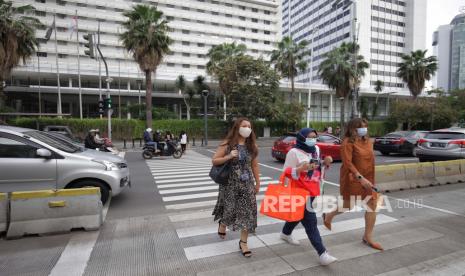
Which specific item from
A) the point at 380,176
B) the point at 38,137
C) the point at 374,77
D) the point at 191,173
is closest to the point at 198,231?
the point at 38,137

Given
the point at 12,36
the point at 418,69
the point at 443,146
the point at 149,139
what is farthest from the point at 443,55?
the point at 12,36

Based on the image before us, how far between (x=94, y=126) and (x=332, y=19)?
7523 cm

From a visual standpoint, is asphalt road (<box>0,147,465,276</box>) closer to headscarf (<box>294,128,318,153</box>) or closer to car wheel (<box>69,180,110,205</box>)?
car wheel (<box>69,180,110,205</box>)

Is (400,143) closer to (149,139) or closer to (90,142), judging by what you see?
(149,139)

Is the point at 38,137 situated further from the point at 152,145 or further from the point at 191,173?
the point at 152,145

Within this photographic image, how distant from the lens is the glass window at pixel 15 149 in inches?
205

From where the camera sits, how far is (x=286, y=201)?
11.2 feet

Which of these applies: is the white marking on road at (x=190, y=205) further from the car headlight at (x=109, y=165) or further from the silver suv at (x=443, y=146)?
the silver suv at (x=443, y=146)

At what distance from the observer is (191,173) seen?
10500mm

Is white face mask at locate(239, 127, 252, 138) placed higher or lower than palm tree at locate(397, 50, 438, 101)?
lower

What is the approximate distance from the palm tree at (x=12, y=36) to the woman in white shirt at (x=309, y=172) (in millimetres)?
24763

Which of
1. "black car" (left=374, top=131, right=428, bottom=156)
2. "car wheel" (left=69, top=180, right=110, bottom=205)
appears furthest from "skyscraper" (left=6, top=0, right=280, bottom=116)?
"car wheel" (left=69, top=180, right=110, bottom=205)

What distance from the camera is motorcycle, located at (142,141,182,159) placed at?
1507 centimetres

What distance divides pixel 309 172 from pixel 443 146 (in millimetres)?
9560
